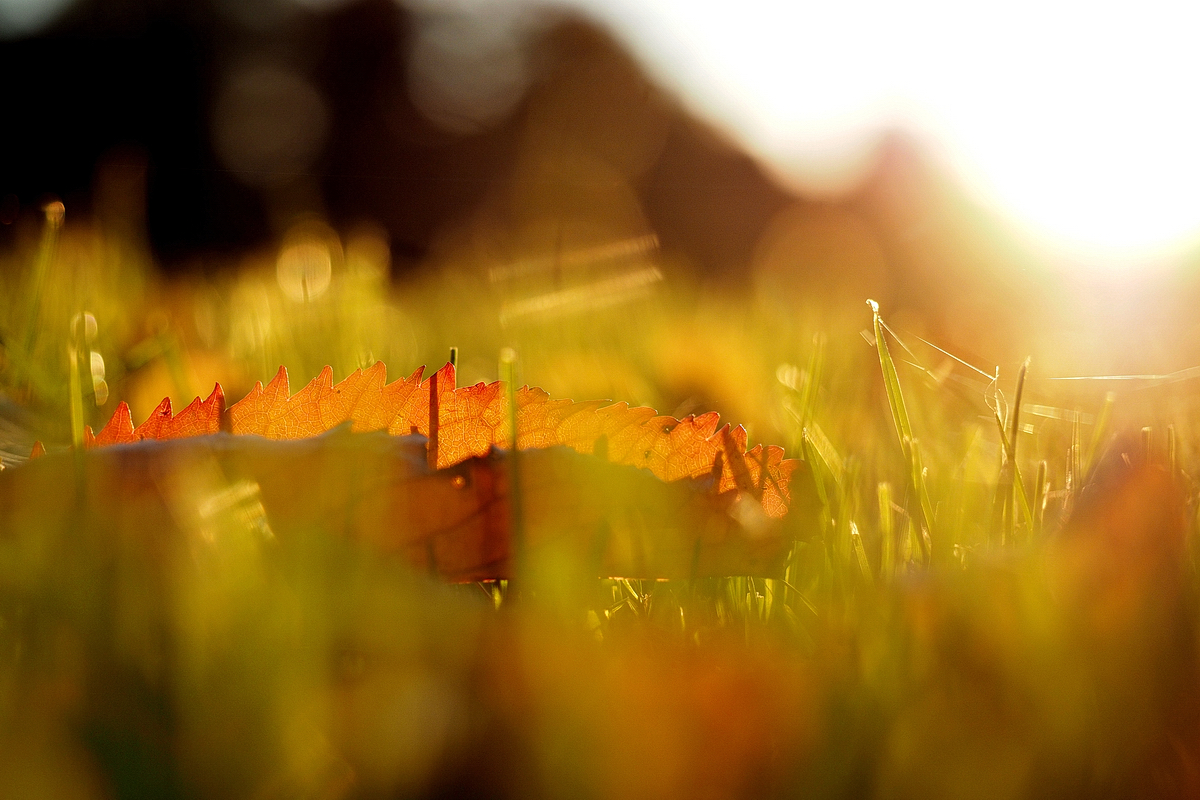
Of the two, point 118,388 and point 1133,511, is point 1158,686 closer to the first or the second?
point 1133,511

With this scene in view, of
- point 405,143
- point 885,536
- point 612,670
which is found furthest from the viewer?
point 405,143

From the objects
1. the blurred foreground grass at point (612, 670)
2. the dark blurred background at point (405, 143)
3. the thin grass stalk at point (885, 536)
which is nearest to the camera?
the blurred foreground grass at point (612, 670)

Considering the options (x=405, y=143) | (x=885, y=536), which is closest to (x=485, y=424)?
(x=885, y=536)

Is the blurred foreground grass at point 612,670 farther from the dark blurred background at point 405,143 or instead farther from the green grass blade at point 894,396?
the dark blurred background at point 405,143

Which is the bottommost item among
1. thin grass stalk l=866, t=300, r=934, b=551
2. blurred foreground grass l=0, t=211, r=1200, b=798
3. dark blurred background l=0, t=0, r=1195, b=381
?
blurred foreground grass l=0, t=211, r=1200, b=798

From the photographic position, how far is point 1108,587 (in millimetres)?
336

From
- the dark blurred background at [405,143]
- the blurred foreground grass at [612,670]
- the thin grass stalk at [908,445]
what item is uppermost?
the dark blurred background at [405,143]

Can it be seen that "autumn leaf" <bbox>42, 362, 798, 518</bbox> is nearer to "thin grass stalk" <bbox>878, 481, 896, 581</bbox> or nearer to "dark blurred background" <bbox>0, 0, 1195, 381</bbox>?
"thin grass stalk" <bbox>878, 481, 896, 581</bbox>

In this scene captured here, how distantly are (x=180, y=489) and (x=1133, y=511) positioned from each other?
0.38 m

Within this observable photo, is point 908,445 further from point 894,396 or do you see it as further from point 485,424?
point 485,424

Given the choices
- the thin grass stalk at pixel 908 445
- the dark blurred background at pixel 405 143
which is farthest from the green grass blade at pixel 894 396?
the dark blurred background at pixel 405 143

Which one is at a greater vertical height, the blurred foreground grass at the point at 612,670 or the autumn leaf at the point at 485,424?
the autumn leaf at the point at 485,424

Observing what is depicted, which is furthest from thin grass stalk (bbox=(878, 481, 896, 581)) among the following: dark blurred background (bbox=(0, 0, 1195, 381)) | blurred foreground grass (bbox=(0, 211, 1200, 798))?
dark blurred background (bbox=(0, 0, 1195, 381))

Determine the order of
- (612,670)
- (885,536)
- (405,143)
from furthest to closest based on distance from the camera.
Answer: (405,143), (885,536), (612,670)
